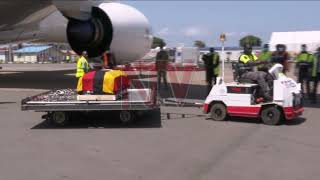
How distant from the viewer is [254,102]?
31.9 ft

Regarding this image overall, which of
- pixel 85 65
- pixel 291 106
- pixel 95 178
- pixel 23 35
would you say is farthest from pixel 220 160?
pixel 23 35

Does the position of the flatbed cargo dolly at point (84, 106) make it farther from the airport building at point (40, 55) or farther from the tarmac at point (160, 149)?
the airport building at point (40, 55)

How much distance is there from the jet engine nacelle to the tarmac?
617 centimetres

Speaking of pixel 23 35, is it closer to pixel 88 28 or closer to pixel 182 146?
pixel 88 28

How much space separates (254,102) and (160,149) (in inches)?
125

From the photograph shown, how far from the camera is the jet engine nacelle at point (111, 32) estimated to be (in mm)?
16312

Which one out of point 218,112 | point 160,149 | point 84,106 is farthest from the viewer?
point 218,112

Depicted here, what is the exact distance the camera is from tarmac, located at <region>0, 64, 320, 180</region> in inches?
232

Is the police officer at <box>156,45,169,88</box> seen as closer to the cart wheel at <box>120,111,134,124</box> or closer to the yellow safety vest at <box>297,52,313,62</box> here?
the yellow safety vest at <box>297,52,313,62</box>

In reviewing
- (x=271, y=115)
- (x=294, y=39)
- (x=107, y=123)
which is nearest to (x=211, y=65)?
(x=271, y=115)

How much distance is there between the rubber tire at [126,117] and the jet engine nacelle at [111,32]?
735cm

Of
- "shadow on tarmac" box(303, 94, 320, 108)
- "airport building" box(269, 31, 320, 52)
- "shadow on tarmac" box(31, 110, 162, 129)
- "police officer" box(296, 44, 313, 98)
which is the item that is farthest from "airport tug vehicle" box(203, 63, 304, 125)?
"airport building" box(269, 31, 320, 52)

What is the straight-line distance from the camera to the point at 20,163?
6.39m

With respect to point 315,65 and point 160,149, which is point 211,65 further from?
point 160,149
